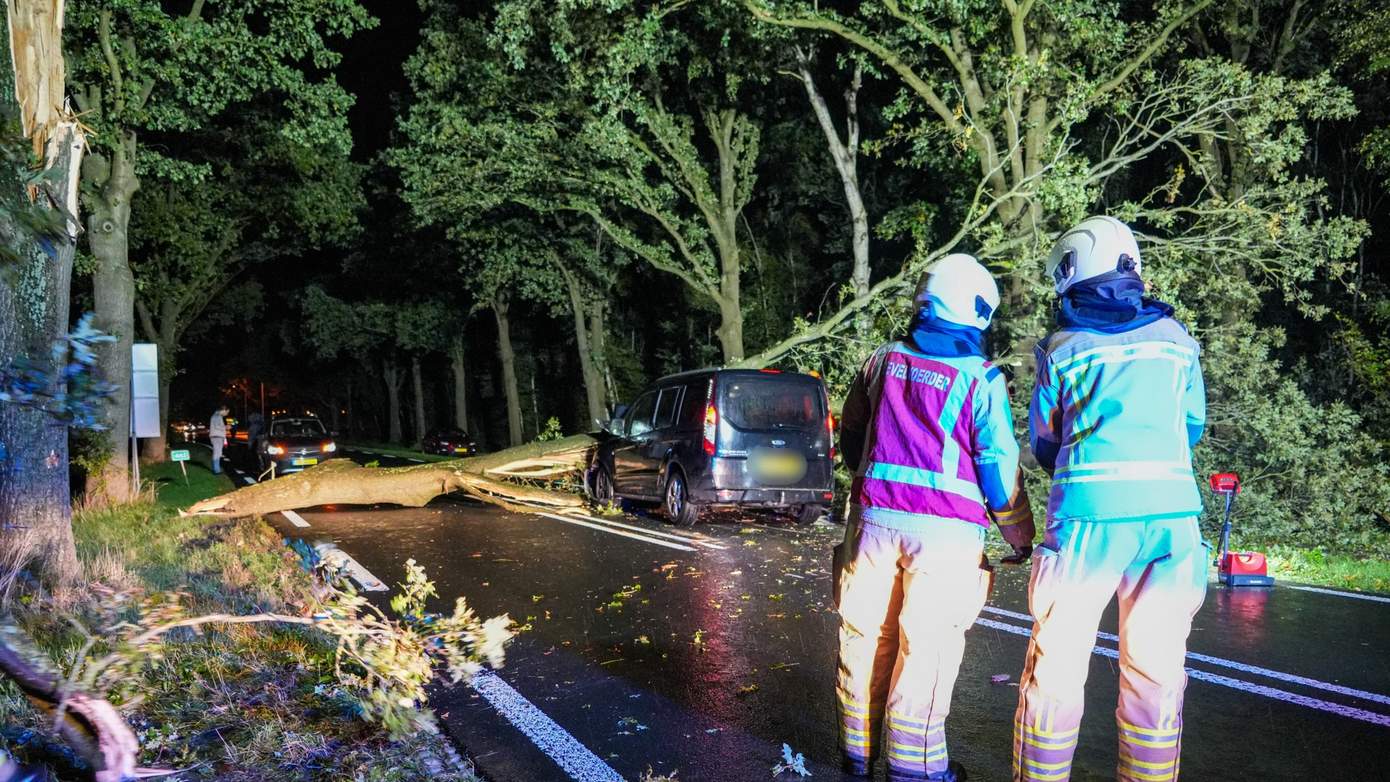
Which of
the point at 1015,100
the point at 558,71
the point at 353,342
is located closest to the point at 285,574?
the point at 1015,100

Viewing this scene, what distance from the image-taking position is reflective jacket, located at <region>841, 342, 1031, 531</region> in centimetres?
368

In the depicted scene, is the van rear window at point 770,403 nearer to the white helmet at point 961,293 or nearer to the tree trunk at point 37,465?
the tree trunk at point 37,465

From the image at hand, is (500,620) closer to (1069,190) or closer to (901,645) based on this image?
(901,645)

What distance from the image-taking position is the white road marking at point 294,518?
13621 millimetres

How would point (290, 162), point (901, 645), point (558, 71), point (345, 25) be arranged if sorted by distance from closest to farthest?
1. point (901, 645)
2. point (345, 25)
3. point (558, 71)
4. point (290, 162)

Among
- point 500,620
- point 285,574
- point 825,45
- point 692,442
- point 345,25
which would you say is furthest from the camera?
point 825,45

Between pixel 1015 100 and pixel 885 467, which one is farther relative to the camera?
pixel 1015 100

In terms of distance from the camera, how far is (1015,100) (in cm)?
1452

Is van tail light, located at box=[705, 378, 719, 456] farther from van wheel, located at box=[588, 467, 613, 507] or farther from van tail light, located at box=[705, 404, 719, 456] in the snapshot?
van wheel, located at box=[588, 467, 613, 507]

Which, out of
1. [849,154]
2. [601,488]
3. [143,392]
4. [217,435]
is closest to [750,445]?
[601,488]

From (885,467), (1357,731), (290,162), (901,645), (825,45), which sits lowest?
(1357,731)

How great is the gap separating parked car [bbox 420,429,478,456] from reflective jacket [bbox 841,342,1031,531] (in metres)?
34.0

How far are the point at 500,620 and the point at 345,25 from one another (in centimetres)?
1532

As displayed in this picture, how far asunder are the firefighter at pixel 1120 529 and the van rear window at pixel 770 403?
8366mm
